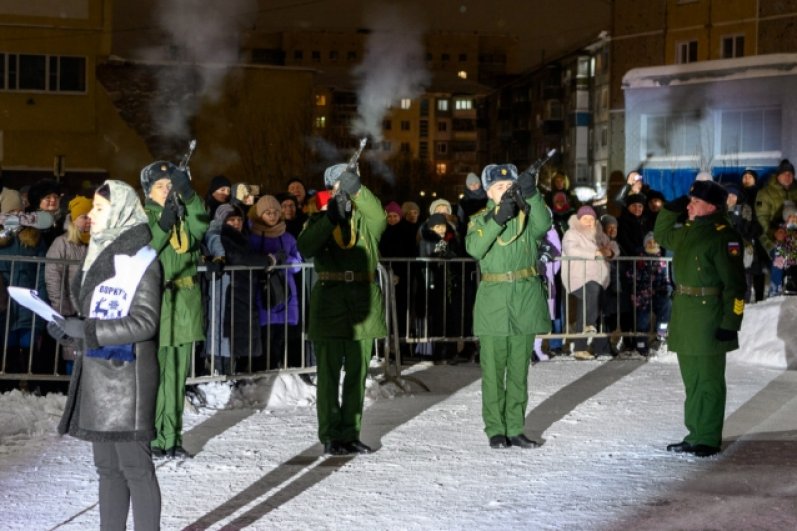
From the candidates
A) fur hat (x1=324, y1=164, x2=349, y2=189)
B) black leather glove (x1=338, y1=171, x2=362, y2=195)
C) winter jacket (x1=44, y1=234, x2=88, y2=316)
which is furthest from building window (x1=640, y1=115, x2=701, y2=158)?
black leather glove (x1=338, y1=171, x2=362, y2=195)

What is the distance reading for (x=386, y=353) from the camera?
1233cm

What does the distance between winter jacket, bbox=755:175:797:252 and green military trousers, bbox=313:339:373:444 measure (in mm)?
10371

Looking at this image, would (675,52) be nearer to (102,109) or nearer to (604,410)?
(102,109)

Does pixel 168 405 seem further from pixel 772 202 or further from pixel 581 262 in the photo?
pixel 772 202

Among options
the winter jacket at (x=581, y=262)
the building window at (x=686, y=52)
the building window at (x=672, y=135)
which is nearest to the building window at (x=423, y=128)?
the building window at (x=686, y=52)

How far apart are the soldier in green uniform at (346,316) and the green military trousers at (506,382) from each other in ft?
2.74

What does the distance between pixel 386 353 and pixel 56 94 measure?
4057 centimetres

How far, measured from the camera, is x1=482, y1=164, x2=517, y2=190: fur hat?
937 centimetres

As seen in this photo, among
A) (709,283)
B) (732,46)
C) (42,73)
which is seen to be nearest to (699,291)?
(709,283)

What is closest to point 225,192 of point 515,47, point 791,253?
point 791,253

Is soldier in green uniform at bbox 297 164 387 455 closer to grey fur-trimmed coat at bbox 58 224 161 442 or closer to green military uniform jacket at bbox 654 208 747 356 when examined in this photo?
green military uniform jacket at bbox 654 208 747 356

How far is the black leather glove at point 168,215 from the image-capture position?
8.84 m

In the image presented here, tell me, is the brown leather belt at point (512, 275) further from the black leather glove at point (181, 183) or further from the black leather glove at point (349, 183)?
the black leather glove at point (181, 183)

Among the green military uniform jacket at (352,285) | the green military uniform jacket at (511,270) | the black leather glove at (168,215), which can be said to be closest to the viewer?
the black leather glove at (168,215)
